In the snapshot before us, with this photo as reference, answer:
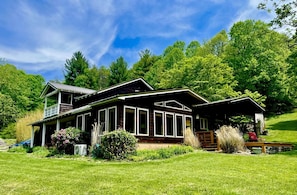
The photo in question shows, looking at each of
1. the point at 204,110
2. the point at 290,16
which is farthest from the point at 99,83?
the point at 290,16

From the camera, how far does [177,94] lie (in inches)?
667

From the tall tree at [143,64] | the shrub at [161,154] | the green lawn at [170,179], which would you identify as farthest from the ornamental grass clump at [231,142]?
the tall tree at [143,64]

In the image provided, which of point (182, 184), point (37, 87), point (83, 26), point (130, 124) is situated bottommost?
point (182, 184)

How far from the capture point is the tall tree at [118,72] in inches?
1544

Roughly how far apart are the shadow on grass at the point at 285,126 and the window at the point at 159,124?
561 inches

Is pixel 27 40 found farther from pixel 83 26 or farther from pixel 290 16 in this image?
pixel 290 16

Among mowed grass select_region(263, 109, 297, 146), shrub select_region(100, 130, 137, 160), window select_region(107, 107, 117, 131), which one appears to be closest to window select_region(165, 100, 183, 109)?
window select_region(107, 107, 117, 131)

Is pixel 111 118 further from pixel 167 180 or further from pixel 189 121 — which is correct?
pixel 167 180

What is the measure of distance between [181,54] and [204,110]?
18.1m

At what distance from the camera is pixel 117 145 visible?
36.9ft

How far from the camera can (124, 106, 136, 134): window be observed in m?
13.8

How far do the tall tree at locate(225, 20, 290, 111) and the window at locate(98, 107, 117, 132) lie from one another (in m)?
21.9

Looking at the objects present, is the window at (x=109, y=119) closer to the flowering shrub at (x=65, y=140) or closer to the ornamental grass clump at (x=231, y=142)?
the flowering shrub at (x=65, y=140)

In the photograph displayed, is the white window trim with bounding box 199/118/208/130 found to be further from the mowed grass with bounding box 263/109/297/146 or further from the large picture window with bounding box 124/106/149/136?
the large picture window with bounding box 124/106/149/136
